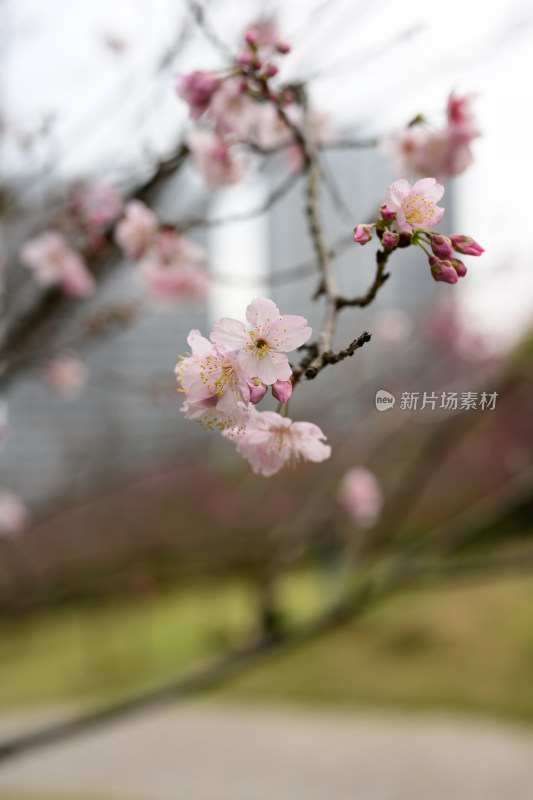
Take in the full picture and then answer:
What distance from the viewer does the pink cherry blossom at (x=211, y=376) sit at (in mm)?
345

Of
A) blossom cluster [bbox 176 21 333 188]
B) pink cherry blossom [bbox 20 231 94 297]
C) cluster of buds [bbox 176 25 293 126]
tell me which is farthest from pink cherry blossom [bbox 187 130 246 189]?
pink cherry blossom [bbox 20 231 94 297]

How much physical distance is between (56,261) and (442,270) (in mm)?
807

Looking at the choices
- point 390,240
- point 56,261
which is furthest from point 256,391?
point 56,261

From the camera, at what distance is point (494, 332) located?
222 centimetres

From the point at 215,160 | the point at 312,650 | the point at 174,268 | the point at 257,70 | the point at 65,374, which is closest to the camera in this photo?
the point at 257,70

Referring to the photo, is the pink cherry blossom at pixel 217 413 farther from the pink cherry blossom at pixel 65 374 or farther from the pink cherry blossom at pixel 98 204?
the pink cherry blossom at pixel 65 374

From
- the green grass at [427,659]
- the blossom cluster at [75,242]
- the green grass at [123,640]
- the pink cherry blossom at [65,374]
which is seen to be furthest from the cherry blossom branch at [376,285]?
the green grass at [123,640]

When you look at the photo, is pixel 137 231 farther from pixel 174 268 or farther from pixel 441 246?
pixel 441 246

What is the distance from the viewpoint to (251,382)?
0.34 m

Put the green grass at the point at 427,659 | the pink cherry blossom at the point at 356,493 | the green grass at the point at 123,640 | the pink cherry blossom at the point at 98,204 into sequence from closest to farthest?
the pink cherry blossom at the point at 98,204 → the pink cherry blossom at the point at 356,493 → the green grass at the point at 427,659 → the green grass at the point at 123,640

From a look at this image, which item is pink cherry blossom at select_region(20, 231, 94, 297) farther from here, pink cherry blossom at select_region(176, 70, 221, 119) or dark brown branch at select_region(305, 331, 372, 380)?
dark brown branch at select_region(305, 331, 372, 380)

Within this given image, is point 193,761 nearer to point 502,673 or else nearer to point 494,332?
point 502,673

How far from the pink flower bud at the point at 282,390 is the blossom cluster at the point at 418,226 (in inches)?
3.4

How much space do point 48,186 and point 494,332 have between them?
4.96 feet
